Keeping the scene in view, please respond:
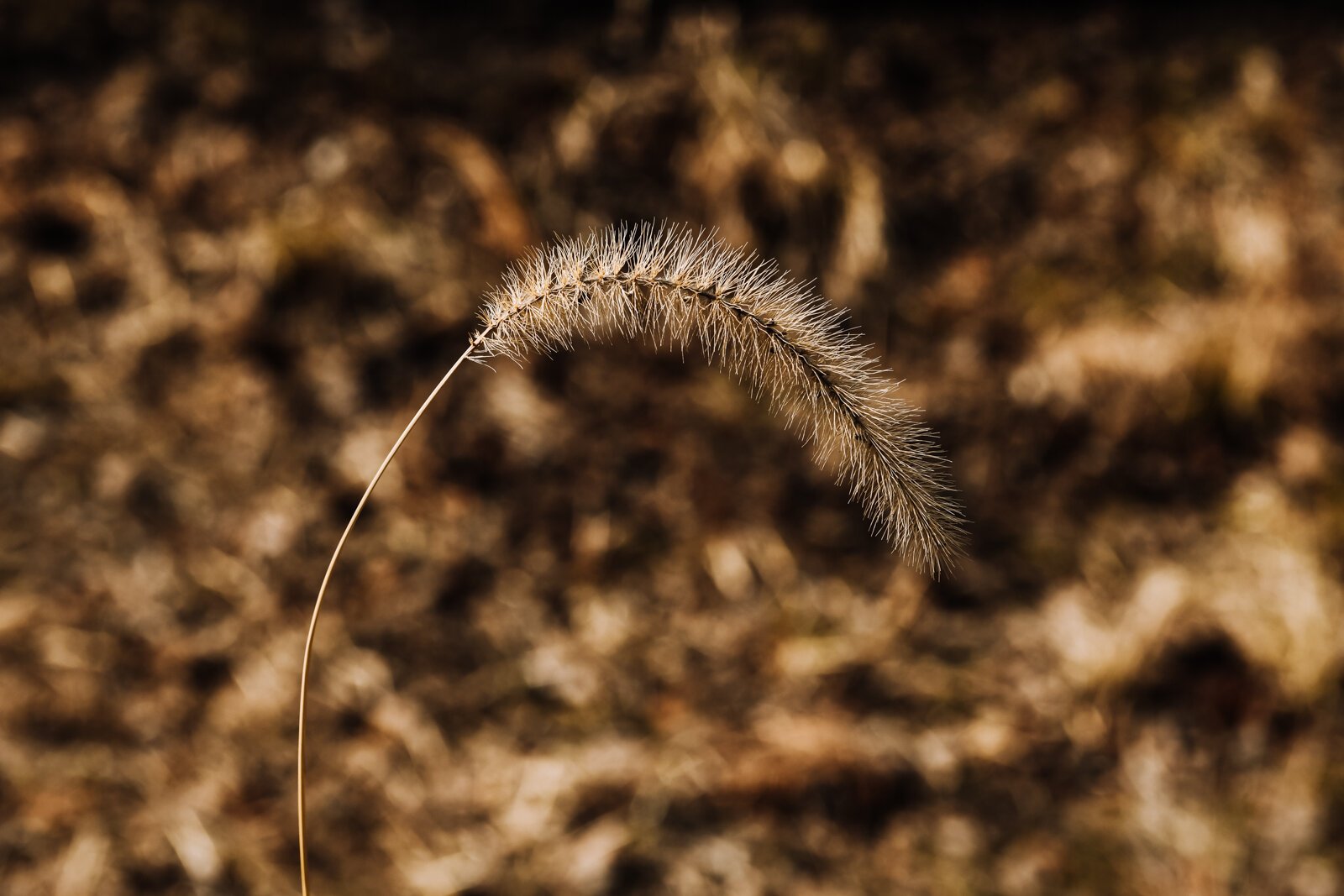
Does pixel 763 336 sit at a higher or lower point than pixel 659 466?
lower

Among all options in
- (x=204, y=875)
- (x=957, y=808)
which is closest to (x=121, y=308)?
(x=204, y=875)

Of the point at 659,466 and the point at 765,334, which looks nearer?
the point at 765,334

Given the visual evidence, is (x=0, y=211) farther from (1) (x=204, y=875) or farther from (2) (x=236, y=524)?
(1) (x=204, y=875)

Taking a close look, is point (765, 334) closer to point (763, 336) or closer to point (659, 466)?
point (763, 336)

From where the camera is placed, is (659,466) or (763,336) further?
(659,466)

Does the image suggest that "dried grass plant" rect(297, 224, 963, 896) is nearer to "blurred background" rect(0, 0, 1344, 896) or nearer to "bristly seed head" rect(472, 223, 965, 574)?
"bristly seed head" rect(472, 223, 965, 574)

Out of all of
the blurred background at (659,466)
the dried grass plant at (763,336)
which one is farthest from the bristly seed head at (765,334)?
the blurred background at (659,466)

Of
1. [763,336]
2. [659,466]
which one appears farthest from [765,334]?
[659,466]

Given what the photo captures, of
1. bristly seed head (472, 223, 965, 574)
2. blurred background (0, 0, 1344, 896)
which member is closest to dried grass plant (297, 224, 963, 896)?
bristly seed head (472, 223, 965, 574)
